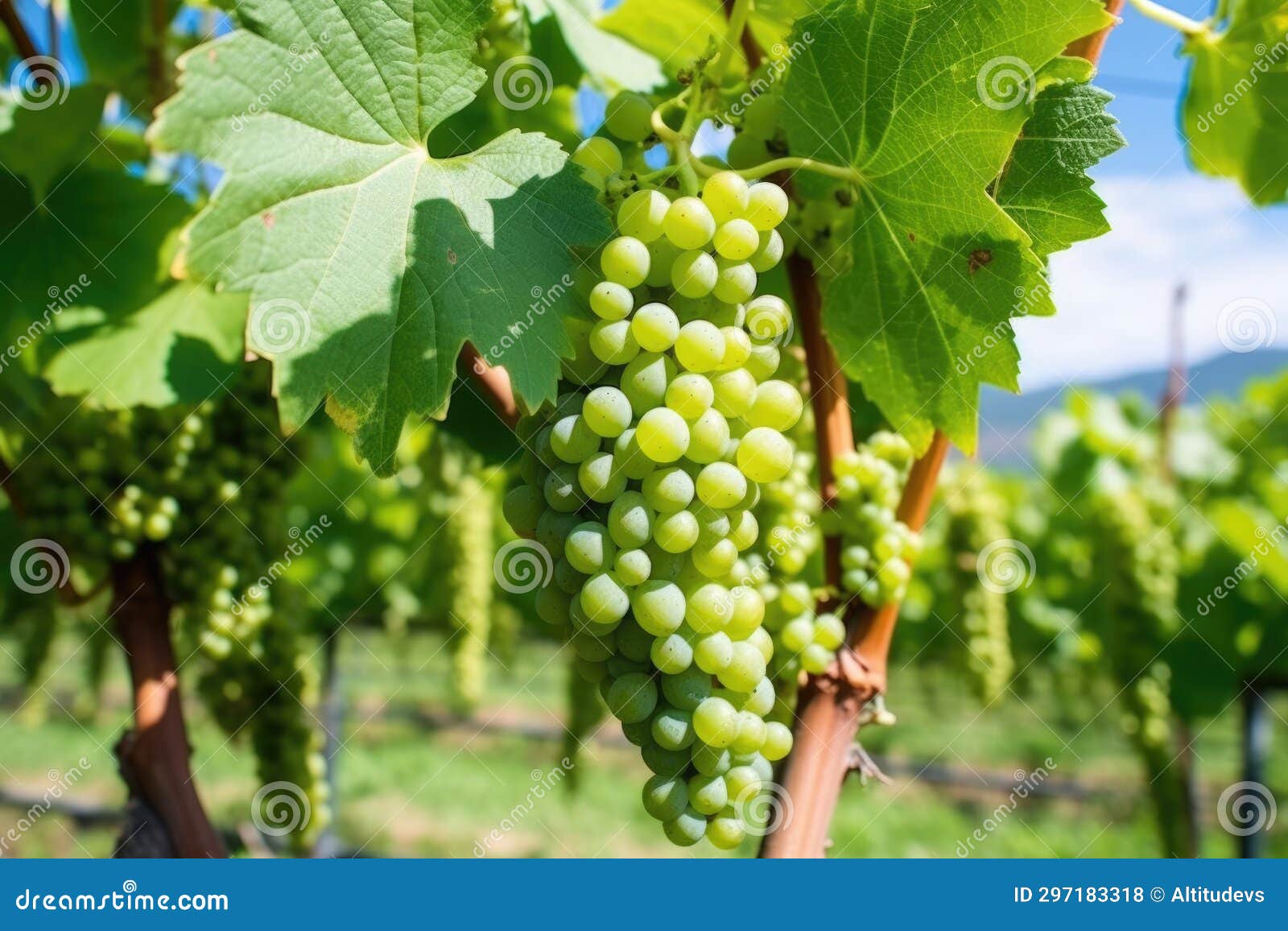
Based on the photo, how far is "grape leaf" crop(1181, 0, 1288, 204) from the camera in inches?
56.0

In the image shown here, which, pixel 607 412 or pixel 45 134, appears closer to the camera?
pixel 607 412

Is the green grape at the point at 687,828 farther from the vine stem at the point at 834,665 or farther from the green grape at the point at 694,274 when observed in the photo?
the green grape at the point at 694,274

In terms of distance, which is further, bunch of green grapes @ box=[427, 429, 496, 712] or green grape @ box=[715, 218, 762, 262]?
bunch of green grapes @ box=[427, 429, 496, 712]

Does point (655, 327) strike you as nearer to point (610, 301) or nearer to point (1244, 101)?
point (610, 301)

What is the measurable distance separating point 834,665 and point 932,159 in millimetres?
583

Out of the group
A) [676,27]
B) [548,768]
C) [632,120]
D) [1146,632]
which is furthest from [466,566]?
[632,120]

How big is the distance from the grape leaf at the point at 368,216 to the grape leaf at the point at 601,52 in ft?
1.81

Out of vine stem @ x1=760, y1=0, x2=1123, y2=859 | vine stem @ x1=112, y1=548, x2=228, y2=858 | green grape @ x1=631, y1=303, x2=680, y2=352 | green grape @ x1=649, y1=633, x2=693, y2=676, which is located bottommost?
vine stem @ x1=112, y1=548, x2=228, y2=858

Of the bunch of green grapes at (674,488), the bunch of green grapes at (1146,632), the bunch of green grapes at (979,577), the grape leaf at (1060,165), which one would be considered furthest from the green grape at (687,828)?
the bunch of green grapes at (1146,632)

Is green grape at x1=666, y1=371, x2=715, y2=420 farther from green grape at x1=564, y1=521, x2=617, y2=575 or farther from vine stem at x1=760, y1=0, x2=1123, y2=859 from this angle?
vine stem at x1=760, y1=0, x2=1123, y2=859

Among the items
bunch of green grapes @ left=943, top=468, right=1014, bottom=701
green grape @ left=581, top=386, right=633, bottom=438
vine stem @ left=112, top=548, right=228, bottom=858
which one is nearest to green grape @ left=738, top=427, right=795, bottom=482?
green grape @ left=581, top=386, right=633, bottom=438

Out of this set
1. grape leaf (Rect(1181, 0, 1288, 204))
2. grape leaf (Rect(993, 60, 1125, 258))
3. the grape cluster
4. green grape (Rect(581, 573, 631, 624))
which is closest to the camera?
green grape (Rect(581, 573, 631, 624))

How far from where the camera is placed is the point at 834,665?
1.24 m
